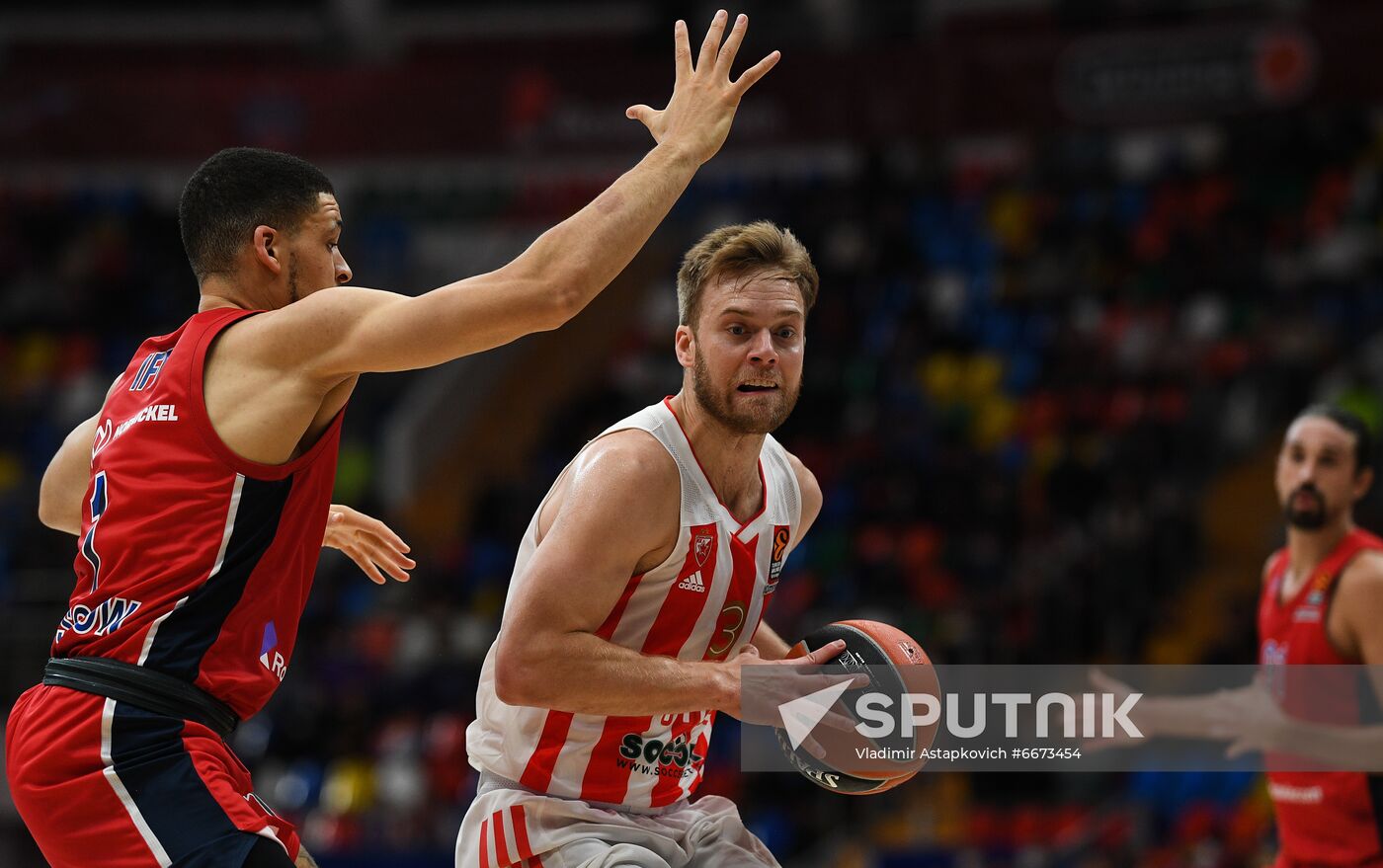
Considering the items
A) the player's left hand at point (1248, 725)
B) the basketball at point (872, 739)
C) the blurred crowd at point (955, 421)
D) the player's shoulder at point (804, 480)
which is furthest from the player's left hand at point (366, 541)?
the blurred crowd at point (955, 421)

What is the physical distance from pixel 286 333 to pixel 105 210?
17.4 m

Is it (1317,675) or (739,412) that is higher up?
(739,412)

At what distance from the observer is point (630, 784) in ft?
13.1

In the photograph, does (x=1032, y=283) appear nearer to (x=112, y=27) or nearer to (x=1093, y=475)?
(x=1093, y=475)

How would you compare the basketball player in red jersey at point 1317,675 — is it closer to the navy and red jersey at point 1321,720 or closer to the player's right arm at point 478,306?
the navy and red jersey at point 1321,720

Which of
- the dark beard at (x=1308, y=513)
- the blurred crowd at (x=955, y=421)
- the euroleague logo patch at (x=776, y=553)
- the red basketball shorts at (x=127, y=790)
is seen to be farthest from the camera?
the blurred crowd at (x=955, y=421)

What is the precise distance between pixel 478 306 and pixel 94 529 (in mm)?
1074

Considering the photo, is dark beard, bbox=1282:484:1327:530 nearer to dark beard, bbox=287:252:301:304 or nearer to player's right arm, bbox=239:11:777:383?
player's right arm, bbox=239:11:777:383

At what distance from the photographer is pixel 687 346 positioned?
410cm

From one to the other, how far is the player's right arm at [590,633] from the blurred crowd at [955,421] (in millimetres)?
6692

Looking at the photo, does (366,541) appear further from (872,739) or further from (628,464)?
(872,739)

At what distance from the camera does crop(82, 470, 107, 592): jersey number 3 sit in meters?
3.50

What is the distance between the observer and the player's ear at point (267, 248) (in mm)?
3664

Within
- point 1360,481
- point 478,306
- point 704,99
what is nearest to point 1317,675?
point 1360,481
